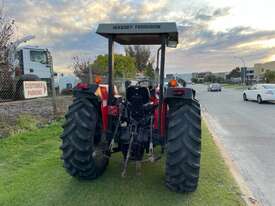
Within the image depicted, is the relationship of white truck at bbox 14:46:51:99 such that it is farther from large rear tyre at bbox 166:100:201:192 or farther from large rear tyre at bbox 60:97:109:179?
large rear tyre at bbox 166:100:201:192

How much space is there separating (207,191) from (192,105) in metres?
1.22

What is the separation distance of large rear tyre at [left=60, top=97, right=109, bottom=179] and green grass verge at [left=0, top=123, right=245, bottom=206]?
10.8 inches

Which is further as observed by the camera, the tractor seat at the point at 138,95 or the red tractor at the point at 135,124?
the tractor seat at the point at 138,95

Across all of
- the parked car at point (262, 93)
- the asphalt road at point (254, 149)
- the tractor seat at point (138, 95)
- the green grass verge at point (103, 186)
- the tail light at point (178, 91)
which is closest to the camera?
the green grass verge at point (103, 186)

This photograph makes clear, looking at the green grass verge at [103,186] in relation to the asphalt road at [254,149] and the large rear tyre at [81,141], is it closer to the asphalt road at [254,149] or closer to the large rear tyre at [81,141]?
the large rear tyre at [81,141]

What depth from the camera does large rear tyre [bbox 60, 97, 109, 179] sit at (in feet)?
15.4

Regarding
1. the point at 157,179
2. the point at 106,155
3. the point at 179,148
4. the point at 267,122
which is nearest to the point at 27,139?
the point at 106,155

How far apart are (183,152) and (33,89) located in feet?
23.9

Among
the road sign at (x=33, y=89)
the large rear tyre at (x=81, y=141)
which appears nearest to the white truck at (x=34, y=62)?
the road sign at (x=33, y=89)

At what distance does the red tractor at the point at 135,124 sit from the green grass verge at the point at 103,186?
224mm

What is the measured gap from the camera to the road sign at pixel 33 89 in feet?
33.2

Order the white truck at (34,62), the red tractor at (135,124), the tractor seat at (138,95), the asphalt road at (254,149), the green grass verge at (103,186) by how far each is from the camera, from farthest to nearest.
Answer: the white truck at (34,62) → the asphalt road at (254,149) → the tractor seat at (138,95) → the red tractor at (135,124) → the green grass verge at (103,186)

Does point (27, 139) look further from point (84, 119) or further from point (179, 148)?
point (179, 148)

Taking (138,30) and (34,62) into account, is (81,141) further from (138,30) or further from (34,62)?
(34,62)
